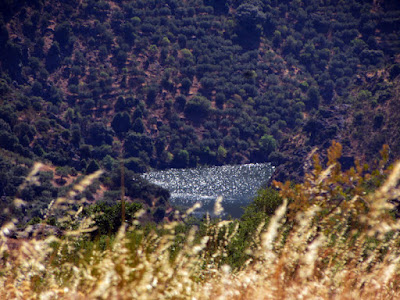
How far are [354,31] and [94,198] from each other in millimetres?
95534

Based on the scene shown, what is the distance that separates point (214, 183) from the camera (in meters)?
84.9

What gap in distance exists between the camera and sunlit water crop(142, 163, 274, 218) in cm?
7400

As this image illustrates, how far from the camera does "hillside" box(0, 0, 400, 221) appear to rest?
80125mm

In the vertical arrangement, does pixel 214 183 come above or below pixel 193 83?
below

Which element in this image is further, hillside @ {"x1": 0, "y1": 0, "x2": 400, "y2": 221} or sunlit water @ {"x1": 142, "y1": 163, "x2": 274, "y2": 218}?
hillside @ {"x1": 0, "y1": 0, "x2": 400, "y2": 221}

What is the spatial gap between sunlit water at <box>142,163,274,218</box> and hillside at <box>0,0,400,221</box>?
10.9 feet

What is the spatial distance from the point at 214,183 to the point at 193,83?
3615 centimetres

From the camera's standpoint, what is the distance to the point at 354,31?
134500mm

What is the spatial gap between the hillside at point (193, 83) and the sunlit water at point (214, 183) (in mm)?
3330

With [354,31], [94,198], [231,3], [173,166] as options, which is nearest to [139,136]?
[173,166]

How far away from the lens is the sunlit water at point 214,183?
7400 centimetres

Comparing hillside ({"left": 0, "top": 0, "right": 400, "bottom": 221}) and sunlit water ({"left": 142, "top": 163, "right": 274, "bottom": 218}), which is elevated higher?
hillside ({"left": 0, "top": 0, "right": 400, "bottom": 221})

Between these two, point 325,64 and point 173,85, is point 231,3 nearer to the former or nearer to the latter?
point 325,64

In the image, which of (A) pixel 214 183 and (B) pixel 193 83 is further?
(B) pixel 193 83
